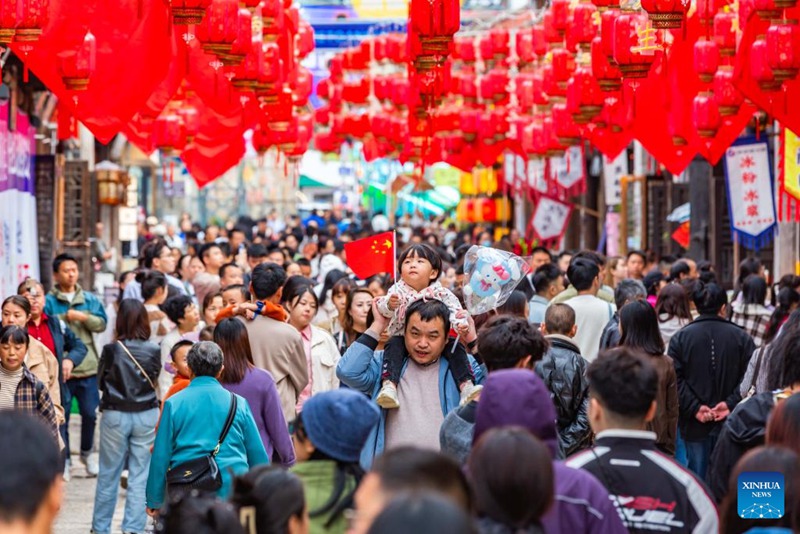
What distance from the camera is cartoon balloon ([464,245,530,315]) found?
8.78m

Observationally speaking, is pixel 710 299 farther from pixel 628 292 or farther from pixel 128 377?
pixel 128 377

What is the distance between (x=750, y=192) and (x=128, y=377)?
9.76 m

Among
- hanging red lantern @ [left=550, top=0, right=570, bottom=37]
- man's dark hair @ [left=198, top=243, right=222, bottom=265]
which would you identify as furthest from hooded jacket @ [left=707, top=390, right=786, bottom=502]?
hanging red lantern @ [left=550, top=0, right=570, bottom=37]

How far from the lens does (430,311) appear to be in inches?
297

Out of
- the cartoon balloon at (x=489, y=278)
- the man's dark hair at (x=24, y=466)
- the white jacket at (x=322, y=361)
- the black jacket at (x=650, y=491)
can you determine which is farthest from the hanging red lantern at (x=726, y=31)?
the man's dark hair at (x=24, y=466)

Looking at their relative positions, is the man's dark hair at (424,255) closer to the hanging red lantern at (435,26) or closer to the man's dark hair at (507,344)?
the man's dark hair at (507,344)

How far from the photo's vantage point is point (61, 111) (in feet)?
52.1

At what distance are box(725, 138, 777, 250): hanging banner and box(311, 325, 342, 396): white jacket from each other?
8.78m

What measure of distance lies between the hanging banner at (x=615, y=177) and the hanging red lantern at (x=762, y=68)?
1455cm

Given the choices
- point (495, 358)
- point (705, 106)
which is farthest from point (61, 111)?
point (495, 358)

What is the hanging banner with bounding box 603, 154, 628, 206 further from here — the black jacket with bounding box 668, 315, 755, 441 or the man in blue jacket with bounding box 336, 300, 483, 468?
the man in blue jacket with bounding box 336, 300, 483, 468

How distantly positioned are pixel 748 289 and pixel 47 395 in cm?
591

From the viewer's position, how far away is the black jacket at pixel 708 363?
10.1 meters

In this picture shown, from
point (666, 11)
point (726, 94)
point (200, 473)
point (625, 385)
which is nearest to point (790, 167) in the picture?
point (726, 94)
